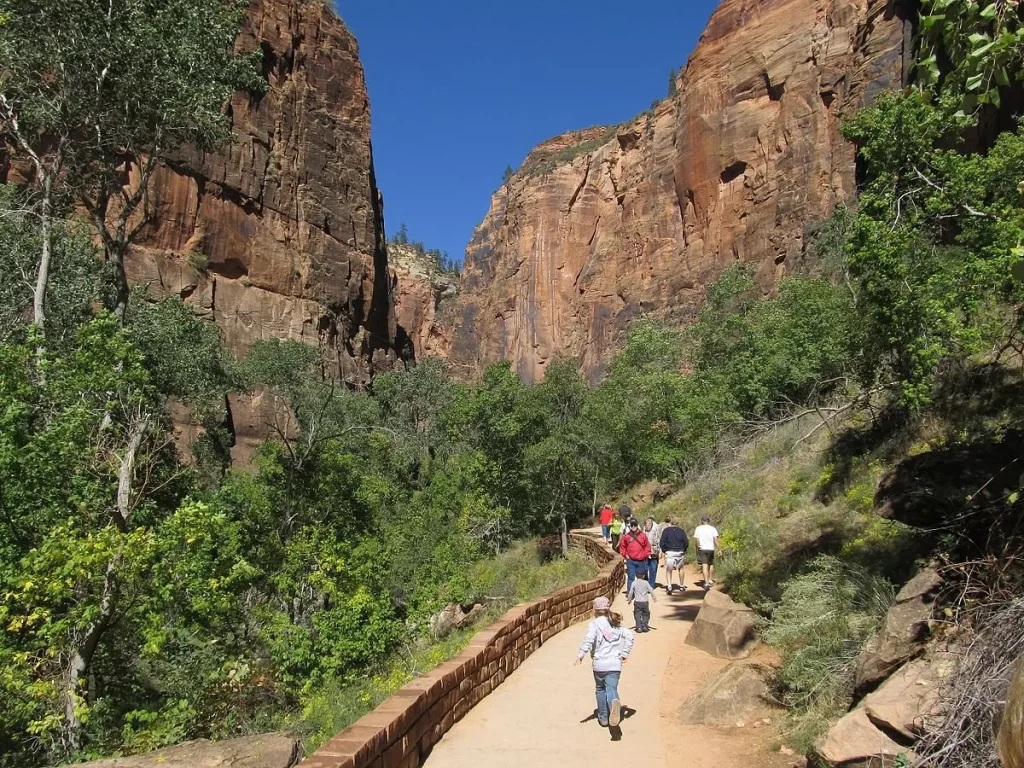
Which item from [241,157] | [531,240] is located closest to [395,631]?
[241,157]

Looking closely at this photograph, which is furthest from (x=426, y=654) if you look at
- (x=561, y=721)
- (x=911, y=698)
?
(x=911, y=698)

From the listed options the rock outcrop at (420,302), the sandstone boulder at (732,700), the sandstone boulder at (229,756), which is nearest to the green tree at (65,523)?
the sandstone boulder at (229,756)

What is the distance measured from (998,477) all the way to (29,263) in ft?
61.0

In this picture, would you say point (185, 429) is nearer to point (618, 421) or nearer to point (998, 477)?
point (618, 421)

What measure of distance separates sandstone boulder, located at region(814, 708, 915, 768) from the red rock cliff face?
52518 millimetres

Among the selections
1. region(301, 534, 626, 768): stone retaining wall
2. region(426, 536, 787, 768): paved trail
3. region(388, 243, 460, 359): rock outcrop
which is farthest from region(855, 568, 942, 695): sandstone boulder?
region(388, 243, 460, 359): rock outcrop

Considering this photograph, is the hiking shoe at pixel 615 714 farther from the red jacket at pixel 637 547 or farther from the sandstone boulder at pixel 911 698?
the red jacket at pixel 637 547

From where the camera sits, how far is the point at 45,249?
1277 centimetres

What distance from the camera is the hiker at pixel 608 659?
6.93m

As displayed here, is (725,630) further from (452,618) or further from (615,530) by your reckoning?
(615,530)

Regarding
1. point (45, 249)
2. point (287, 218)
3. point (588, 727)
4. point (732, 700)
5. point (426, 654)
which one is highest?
point (287, 218)

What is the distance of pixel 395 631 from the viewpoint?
1194 centimetres

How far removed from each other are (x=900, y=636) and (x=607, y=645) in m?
2.67

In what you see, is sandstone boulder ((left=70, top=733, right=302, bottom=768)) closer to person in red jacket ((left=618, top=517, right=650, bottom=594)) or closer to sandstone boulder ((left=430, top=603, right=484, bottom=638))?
person in red jacket ((left=618, top=517, right=650, bottom=594))
